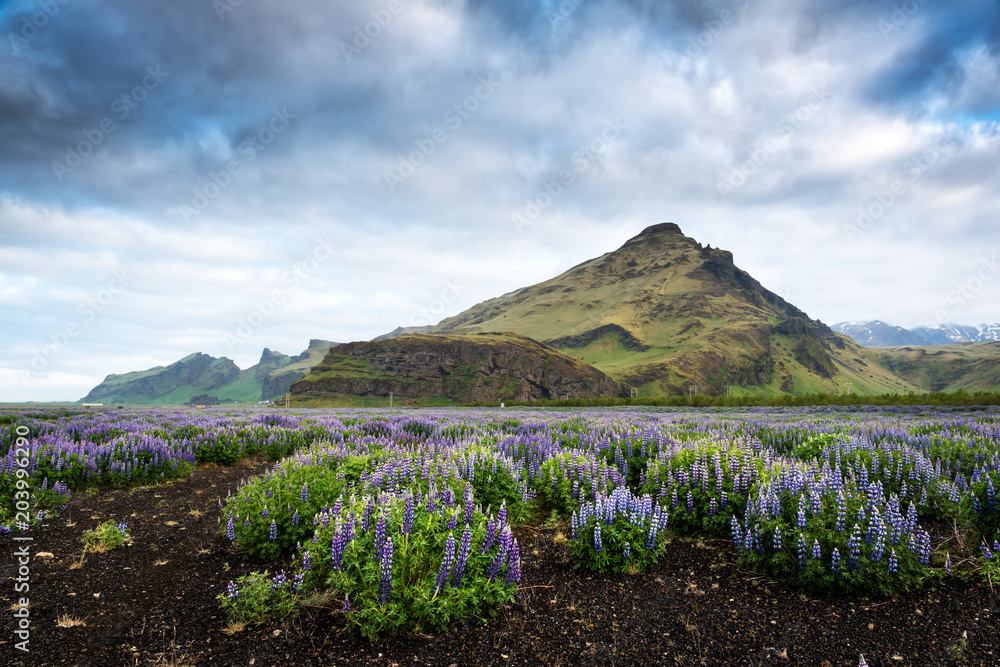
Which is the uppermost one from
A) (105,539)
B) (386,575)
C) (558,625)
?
(386,575)

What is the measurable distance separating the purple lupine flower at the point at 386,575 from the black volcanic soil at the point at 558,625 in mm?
385

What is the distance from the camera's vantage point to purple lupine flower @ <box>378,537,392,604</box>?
3.69 metres

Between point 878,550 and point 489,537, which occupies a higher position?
point 489,537

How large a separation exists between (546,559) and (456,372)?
17398 centimetres

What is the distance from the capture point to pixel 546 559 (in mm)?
5539

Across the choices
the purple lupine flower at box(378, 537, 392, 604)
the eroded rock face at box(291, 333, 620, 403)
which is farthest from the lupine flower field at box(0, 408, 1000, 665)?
the eroded rock face at box(291, 333, 620, 403)

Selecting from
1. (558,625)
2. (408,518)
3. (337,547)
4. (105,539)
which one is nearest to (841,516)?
(558,625)

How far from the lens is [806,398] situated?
4959 centimetres

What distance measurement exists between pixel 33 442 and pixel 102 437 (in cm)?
291

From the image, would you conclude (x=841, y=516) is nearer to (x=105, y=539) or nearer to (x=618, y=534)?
(x=618, y=534)

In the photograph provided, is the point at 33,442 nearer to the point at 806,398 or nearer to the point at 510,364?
the point at 806,398

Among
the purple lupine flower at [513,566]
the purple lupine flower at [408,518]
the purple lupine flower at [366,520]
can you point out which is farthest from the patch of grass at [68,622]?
the purple lupine flower at [513,566]

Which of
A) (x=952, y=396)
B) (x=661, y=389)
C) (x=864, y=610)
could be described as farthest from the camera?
(x=661, y=389)

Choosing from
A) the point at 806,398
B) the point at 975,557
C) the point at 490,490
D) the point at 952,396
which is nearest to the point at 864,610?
the point at 975,557
